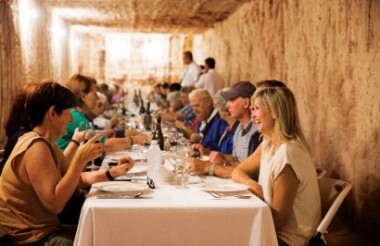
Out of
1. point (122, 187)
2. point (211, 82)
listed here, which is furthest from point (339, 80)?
point (211, 82)

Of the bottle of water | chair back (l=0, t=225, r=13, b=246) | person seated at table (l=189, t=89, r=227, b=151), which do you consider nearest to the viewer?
chair back (l=0, t=225, r=13, b=246)

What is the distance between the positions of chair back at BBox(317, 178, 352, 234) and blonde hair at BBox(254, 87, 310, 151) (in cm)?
34

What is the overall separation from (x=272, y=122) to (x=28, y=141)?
128 cm

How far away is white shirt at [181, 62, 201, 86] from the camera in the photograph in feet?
33.8

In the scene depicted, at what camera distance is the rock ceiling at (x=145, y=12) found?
26.7 ft

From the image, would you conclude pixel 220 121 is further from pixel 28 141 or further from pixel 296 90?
pixel 28 141

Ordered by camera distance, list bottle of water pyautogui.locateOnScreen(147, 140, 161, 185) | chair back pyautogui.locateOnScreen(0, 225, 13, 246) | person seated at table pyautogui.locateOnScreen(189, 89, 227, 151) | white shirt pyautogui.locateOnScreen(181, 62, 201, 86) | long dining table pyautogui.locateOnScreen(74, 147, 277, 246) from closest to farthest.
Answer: long dining table pyautogui.locateOnScreen(74, 147, 277, 246) → chair back pyautogui.locateOnScreen(0, 225, 13, 246) → bottle of water pyautogui.locateOnScreen(147, 140, 161, 185) → person seated at table pyautogui.locateOnScreen(189, 89, 227, 151) → white shirt pyautogui.locateOnScreen(181, 62, 201, 86)

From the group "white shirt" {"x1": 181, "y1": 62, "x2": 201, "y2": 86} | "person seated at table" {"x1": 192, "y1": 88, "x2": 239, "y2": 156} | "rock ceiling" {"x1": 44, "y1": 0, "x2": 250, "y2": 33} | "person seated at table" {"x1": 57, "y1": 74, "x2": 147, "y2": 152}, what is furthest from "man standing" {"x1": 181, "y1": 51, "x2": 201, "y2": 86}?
"person seated at table" {"x1": 57, "y1": 74, "x2": 147, "y2": 152}

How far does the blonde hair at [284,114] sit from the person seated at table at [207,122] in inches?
81.5

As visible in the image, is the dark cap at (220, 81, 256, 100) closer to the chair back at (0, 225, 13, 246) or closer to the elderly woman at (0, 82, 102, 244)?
the elderly woman at (0, 82, 102, 244)

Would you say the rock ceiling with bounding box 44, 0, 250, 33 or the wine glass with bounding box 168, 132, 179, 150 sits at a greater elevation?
the rock ceiling with bounding box 44, 0, 250, 33

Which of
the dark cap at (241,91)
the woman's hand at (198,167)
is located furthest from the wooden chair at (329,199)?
the dark cap at (241,91)

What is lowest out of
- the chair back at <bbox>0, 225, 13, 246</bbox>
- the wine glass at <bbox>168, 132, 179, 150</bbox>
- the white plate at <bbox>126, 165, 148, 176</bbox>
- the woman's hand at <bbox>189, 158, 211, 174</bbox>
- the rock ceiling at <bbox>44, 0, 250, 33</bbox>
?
the chair back at <bbox>0, 225, 13, 246</bbox>

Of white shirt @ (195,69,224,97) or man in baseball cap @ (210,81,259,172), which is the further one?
white shirt @ (195,69,224,97)
